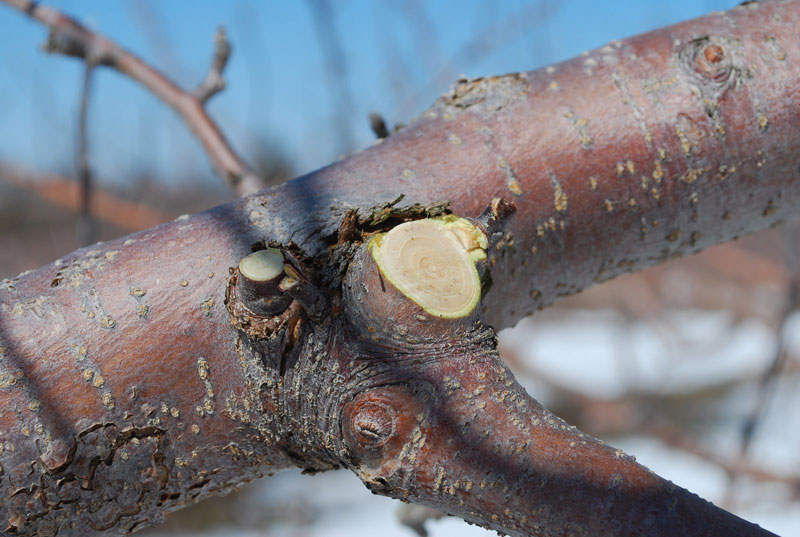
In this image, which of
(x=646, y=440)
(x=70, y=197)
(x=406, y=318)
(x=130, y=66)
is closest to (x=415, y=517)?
(x=406, y=318)

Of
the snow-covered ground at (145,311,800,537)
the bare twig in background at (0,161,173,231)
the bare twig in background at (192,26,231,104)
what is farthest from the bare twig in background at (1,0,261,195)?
the snow-covered ground at (145,311,800,537)

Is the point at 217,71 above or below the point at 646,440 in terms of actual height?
below

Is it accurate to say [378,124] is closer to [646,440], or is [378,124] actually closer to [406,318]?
[406,318]

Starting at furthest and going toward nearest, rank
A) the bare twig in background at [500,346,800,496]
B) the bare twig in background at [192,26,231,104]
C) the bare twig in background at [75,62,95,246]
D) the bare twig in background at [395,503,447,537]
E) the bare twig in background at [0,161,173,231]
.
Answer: the bare twig in background at [0,161,173,231] < the bare twig in background at [500,346,800,496] < the bare twig in background at [75,62,95,246] < the bare twig in background at [192,26,231,104] < the bare twig in background at [395,503,447,537]

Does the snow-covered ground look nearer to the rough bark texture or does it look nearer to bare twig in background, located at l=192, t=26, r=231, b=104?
the rough bark texture

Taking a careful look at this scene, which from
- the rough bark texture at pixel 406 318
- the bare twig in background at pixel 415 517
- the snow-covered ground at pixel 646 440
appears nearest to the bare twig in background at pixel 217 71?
the rough bark texture at pixel 406 318

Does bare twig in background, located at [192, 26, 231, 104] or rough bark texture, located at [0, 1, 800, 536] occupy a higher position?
bare twig in background, located at [192, 26, 231, 104]
